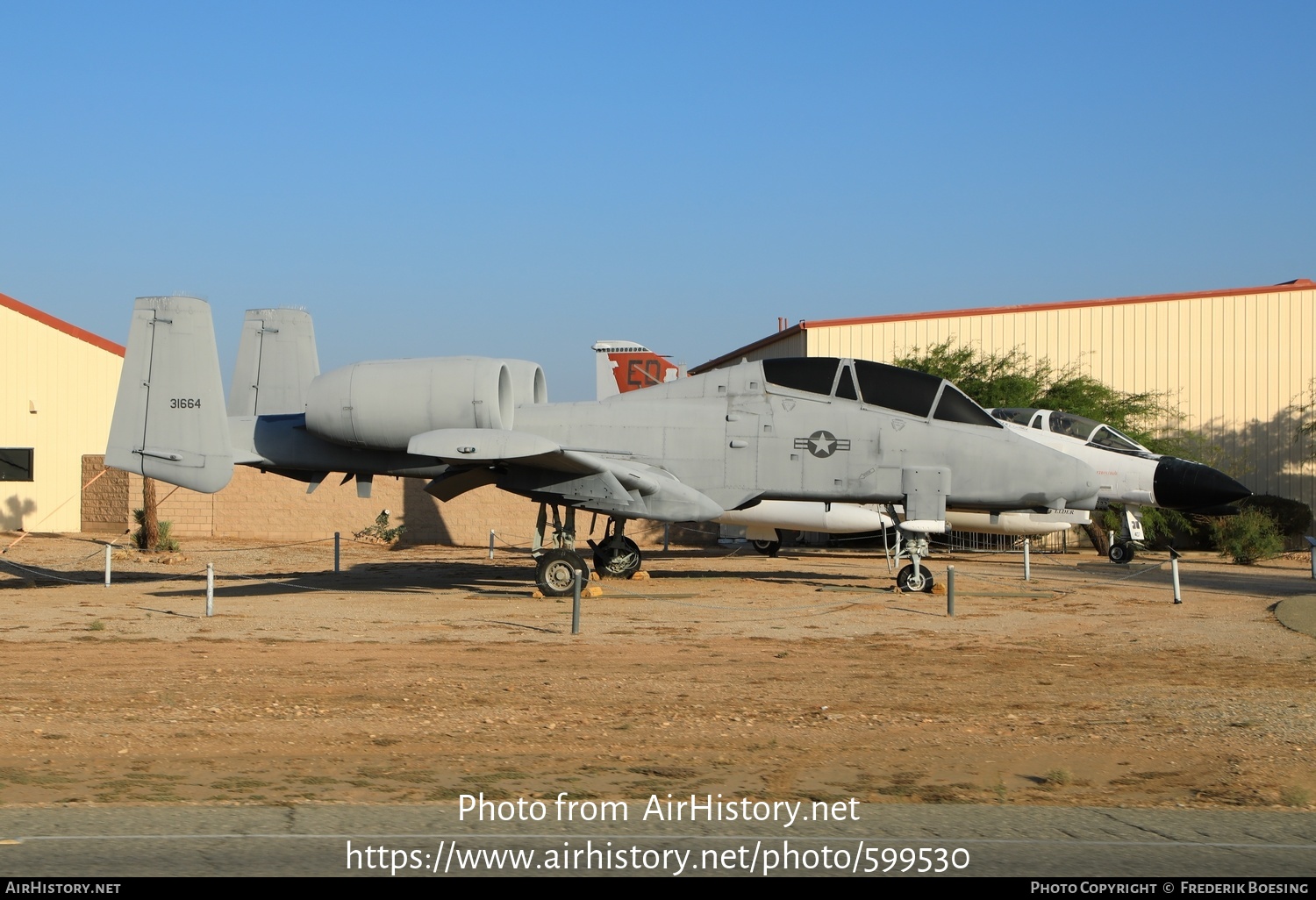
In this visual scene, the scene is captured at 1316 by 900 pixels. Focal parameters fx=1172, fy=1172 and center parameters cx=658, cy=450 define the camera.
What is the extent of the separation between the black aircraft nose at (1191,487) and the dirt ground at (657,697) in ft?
12.8

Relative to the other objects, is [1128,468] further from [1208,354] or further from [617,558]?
[1208,354]

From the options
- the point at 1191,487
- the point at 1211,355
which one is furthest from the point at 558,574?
the point at 1211,355

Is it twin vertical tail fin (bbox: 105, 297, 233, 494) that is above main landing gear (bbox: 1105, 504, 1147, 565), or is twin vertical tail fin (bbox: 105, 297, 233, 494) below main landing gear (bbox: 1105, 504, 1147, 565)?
above

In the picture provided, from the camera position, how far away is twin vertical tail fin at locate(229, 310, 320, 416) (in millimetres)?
18266

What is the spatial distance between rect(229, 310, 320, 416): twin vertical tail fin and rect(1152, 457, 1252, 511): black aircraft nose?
1534cm

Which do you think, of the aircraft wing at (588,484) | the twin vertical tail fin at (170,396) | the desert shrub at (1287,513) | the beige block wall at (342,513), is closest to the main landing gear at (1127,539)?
the desert shrub at (1287,513)

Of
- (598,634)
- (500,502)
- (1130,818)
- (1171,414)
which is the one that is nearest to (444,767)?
(1130,818)

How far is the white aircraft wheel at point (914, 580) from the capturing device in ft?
58.1

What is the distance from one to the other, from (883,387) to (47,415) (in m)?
31.4

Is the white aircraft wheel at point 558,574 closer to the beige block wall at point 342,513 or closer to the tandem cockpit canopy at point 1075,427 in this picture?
the tandem cockpit canopy at point 1075,427

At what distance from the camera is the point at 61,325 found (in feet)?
127

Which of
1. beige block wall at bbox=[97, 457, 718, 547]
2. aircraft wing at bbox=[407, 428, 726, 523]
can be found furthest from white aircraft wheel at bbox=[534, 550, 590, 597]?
beige block wall at bbox=[97, 457, 718, 547]

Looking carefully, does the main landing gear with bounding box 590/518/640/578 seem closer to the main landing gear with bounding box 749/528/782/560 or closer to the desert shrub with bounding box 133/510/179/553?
the main landing gear with bounding box 749/528/782/560

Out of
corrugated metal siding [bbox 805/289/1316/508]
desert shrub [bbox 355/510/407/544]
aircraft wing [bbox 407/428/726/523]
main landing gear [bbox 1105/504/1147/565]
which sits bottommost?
desert shrub [bbox 355/510/407/544]
